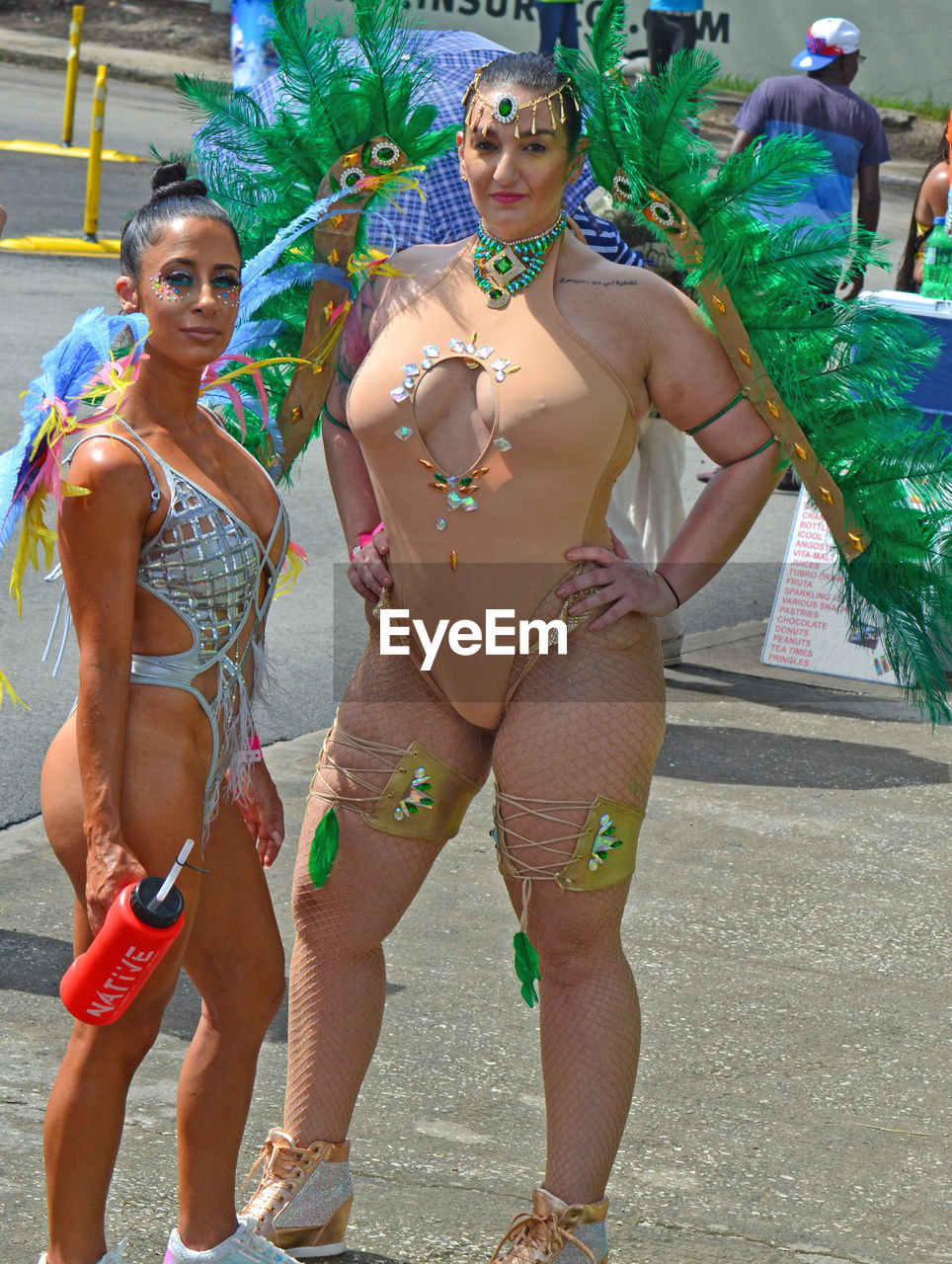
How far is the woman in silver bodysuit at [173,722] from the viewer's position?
7.89ft

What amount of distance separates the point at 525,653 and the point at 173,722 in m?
0.64

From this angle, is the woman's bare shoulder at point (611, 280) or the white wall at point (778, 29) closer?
the woman's bare shoulder at point (611, 280)

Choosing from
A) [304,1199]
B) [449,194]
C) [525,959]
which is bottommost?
[304,1199]

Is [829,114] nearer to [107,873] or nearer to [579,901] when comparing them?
[579,901]

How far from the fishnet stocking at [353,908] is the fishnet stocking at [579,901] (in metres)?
0.17

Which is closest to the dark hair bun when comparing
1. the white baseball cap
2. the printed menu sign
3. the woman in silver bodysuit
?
the woman in silver bodysuit

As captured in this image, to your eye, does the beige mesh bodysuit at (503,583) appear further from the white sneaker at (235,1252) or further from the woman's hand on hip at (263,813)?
the white sneaker at (235,1252)

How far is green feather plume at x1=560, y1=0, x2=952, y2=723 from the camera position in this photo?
2910 millimetres

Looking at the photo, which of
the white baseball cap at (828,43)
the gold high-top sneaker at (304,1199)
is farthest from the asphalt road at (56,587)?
the white baseball cap at (828,43)

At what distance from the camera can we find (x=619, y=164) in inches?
115

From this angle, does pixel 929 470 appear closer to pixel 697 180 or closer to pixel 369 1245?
pixel 697 180

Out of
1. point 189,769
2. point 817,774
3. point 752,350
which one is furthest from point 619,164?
point 817,774

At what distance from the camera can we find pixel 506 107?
276cm

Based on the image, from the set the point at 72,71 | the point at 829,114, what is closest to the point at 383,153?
the point at 829,114
